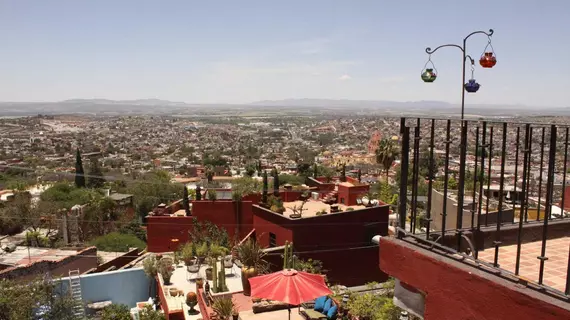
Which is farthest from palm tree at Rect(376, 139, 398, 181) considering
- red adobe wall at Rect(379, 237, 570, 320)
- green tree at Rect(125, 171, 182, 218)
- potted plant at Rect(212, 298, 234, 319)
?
red adobe wall at Rect(379, 237, 570, 320)

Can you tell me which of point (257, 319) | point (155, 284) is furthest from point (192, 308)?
point (155, 284)

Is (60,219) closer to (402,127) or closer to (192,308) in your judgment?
(192,308)

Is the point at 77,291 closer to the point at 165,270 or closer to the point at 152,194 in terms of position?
the point at 165,270

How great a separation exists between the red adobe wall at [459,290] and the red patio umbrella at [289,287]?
5017 millimetres

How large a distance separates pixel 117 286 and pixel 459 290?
14.6 metres

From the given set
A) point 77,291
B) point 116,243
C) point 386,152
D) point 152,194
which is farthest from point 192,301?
point 152,194

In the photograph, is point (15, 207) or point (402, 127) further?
point (15, 207)

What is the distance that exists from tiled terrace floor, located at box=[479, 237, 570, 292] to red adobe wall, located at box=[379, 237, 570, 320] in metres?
0.72

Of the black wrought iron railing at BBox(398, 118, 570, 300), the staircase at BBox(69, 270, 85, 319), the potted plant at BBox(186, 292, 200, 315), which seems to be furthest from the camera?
the staircase at BBox(69, 270, 85, 319)

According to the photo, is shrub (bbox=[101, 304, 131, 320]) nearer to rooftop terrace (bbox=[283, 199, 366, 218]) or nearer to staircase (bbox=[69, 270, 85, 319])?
staircase (bbox=[69, 270, 85, 319])

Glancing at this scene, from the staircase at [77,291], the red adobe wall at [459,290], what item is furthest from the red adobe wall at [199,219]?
the red adobe wall at [459,290]

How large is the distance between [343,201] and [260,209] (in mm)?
4325

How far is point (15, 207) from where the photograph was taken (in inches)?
1199

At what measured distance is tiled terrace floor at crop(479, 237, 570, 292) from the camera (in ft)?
12.3
